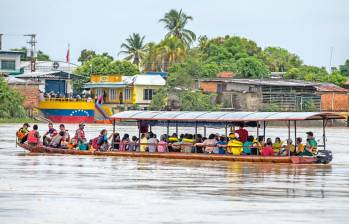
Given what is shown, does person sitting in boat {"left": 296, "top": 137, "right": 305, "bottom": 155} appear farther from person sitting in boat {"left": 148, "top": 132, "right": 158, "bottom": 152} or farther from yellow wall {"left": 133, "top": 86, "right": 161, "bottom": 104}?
yellow wall {"left": 133, "top": 86, "right": 161, "bottom": 104}

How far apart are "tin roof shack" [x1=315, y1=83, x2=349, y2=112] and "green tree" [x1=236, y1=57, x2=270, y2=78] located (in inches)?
373

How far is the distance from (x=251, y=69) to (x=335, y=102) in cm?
1246

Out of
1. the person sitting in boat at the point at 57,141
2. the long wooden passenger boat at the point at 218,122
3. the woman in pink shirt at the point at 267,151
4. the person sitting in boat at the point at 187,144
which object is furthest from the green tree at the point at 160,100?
the woman in pink shirt at the point at 267,151

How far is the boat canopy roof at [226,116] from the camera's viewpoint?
31375mm

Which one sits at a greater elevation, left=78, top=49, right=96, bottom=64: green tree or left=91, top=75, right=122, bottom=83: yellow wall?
left=78, top=49, right=96, bottom=64: green tree

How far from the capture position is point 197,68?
85562 millimetres

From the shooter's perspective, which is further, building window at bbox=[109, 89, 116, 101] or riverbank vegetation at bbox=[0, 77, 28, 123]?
building window at bbox=[109, 89, 116, 101]

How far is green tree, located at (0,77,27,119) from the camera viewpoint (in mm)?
76375

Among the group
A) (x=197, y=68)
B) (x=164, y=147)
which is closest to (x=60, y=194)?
(x=164, y=147)

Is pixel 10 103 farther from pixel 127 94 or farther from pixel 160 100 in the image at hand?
pixel 127 94

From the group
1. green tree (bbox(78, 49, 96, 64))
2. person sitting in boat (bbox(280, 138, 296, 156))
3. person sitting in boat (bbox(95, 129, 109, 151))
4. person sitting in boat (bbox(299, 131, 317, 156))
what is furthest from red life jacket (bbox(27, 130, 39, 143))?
green tree (bbox(78, 49, 96, 64))

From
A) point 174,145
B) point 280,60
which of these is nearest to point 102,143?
point 174,145

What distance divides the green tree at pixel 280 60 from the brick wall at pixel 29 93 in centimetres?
3051

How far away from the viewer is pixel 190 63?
85.0 metres
